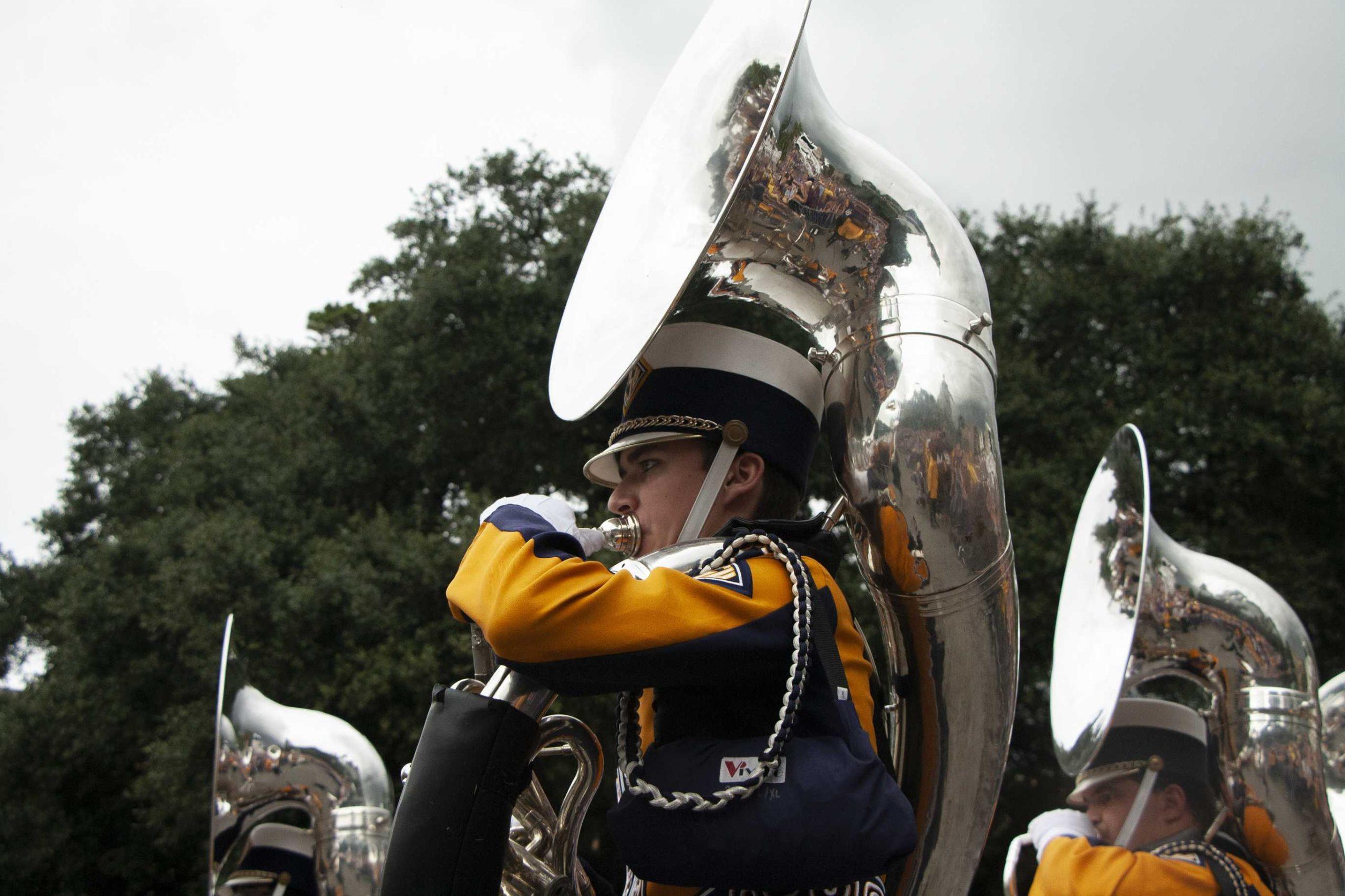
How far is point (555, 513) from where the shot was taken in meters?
1.89

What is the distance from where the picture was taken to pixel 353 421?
13.8 meters

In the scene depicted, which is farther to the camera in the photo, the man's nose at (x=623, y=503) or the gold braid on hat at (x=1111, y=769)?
the gold braid on hat at (x=1111, y=769)

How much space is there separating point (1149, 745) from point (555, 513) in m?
2.85

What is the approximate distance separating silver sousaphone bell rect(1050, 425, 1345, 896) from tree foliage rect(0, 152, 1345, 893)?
7.02 m

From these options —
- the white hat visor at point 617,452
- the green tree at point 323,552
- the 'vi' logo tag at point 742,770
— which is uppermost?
the green tree at point 323,552

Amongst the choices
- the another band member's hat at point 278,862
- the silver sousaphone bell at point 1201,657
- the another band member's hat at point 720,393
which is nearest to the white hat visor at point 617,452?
the another band member's hat at point 720,393

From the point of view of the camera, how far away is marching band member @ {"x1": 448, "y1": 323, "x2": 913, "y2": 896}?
1676 millimetres

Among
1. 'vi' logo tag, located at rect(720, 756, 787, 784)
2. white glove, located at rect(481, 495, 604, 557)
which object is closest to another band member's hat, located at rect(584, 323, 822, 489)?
white glove, located at rect(481, 495, 604, 557)

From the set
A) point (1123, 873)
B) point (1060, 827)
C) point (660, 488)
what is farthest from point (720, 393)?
point (1060, 827)

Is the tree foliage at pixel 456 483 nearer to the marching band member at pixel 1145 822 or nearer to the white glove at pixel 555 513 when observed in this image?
the marching band member at pixel 1145 822

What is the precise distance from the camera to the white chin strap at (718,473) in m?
2.08

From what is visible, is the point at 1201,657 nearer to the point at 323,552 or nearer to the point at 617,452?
the point at 617,452

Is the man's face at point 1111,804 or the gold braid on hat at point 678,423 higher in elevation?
the gold braid on hat at point 678,423

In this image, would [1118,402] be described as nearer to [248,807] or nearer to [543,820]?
[248,807]
